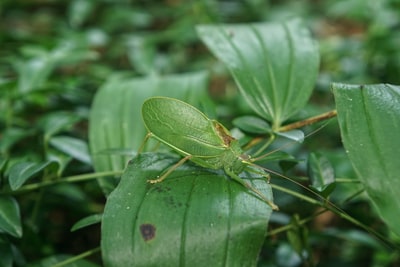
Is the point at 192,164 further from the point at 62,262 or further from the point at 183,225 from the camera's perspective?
the point at 62,262

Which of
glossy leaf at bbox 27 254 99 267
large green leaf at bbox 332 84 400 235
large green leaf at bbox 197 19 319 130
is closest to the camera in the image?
large green leaf at bbox 332 84 400 235

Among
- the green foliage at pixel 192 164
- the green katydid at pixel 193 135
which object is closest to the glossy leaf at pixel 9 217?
the green foliage at pixel 192 164

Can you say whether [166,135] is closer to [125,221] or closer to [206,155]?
[206,155]

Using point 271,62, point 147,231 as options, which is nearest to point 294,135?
Answer: point 271,62

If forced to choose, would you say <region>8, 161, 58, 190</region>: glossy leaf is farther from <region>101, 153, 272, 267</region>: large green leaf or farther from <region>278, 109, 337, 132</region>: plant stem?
<region>278, 109, 337, 132</region>: plant stem

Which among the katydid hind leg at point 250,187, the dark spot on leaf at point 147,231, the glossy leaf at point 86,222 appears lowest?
the glossy leaf at point 86,222

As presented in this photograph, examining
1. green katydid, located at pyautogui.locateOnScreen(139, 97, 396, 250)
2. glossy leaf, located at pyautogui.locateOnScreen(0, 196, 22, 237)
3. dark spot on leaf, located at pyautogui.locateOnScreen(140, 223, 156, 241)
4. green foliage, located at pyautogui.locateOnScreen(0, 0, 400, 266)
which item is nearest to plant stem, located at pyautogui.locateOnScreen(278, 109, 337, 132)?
green foliage, located at pyautogui.locateOnScreen(0, 0, 400, 266)

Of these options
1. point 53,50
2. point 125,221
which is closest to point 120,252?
point 125,221

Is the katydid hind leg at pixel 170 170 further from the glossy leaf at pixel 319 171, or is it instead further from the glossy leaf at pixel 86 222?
the glossy leaf at pixel 319 171
